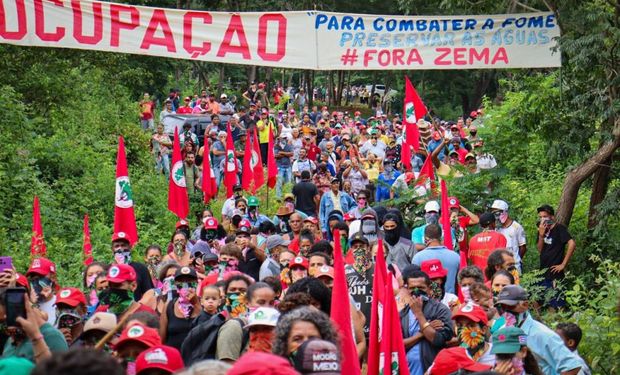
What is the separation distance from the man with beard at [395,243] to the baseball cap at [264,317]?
509 centimetres

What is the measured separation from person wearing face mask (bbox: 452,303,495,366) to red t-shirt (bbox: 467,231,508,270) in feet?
18.5

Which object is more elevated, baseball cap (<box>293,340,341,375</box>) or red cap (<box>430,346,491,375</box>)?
baseball cap (<box>293,340,341,375</box>)

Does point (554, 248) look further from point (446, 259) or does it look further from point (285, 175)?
point (285, 175)

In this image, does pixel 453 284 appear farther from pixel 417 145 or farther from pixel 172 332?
pixel 417 145

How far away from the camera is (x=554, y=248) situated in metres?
15.0

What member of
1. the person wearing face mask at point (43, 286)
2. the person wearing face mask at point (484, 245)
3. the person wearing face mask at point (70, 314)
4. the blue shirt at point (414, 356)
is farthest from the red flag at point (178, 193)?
the blue shirt at point (414, 356)

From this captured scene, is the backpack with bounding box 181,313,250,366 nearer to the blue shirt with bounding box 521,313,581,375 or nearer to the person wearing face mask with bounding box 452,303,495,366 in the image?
the person wearing face mask with bounding box 452,303,495,366

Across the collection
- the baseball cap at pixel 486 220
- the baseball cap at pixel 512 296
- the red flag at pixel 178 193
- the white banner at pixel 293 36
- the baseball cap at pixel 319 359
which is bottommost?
the red flag at pixel 178 193

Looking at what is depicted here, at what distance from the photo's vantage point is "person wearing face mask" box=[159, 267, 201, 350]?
9281 millimetres

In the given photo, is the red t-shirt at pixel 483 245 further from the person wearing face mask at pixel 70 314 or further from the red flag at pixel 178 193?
the person wearing face mask at pixel 70 314

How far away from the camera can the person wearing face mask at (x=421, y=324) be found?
29.8ft

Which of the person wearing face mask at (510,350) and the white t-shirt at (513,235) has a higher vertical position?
the person wearing face mask at (510,350)

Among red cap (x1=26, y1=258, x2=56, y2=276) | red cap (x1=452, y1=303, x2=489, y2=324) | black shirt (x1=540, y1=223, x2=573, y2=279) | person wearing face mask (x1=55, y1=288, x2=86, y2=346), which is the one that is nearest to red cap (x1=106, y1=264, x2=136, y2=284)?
person wearing face mask (x1=55, y1=288, x2=86, y2=346)

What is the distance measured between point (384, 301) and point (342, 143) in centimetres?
2181
